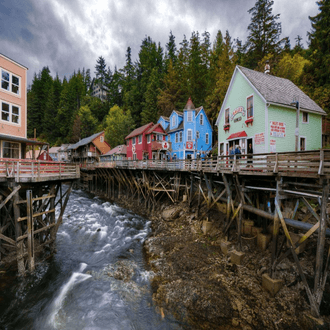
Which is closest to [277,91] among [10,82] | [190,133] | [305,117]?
[305,117]

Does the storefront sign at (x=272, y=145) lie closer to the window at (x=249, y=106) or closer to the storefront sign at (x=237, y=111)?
the window at (x=249, y=106)

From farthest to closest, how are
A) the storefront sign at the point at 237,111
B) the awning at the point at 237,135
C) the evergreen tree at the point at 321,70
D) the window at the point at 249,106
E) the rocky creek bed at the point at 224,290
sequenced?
the evergreen tree at the point at 321,70 < the storefront sign at the point at 237,111 < the awning at the point at 237,135 < the window at the point at 249,106 < the rocky creek bed at the point at 224,290

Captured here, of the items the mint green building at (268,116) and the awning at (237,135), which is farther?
the awning at (237,135)

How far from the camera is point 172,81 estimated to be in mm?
40500

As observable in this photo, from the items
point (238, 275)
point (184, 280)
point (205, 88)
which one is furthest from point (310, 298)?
point (205, 88)

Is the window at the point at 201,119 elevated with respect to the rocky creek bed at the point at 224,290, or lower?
elevated

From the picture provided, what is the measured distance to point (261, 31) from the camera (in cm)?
3034

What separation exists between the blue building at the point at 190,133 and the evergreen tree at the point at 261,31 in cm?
1428

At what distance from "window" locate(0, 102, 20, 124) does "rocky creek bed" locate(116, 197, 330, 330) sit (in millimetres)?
13164

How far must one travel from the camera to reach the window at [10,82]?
39.0ft

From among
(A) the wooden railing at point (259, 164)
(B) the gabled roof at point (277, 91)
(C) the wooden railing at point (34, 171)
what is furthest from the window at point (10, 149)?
(B) the gabled roof at point (277, 91)

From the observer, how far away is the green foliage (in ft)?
157

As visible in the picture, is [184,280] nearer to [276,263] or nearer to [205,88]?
[276,263]

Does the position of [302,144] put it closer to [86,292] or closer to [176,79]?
[86,292]
